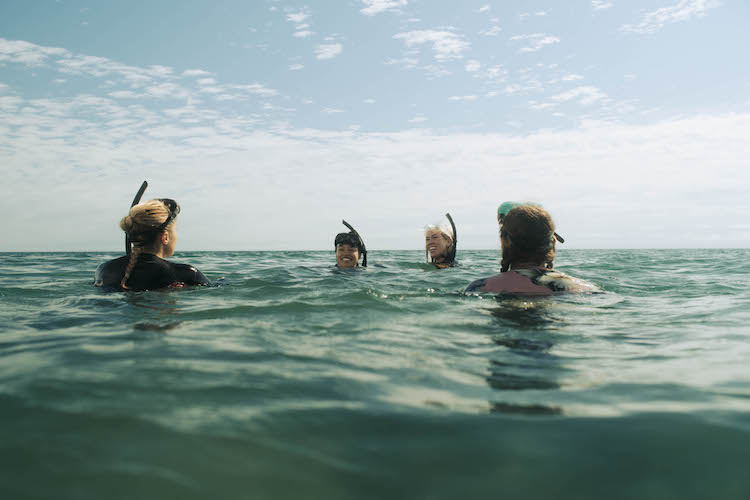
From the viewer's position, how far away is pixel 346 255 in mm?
10641

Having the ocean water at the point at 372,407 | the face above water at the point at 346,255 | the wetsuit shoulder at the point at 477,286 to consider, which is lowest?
the ocean water at the point at 372,407

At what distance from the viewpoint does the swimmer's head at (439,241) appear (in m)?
10.9

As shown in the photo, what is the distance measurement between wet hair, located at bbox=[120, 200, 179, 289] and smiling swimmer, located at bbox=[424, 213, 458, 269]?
5.89m

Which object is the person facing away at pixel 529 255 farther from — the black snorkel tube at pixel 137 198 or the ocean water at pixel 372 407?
the black snorkel tube at pixel 137 198

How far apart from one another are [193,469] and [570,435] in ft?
5.09

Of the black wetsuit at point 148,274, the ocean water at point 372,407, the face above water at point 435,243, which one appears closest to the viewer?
the ocean water at point 372,407

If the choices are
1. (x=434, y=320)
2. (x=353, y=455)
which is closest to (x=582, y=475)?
(x=353, y=455)

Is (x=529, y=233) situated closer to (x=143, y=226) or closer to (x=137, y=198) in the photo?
(x=143, y=226)

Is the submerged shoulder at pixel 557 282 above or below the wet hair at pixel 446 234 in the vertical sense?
below

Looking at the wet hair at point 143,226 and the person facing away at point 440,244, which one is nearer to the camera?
the wet hair at point 143,226

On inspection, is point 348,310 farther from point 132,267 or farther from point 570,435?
point 570,435

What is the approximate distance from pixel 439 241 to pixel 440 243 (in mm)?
64

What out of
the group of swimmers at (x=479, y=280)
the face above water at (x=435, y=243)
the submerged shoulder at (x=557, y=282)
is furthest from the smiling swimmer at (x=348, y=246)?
the submerged shoulder at (x=557, y=282)

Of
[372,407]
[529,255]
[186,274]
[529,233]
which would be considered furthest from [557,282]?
[186,274]
